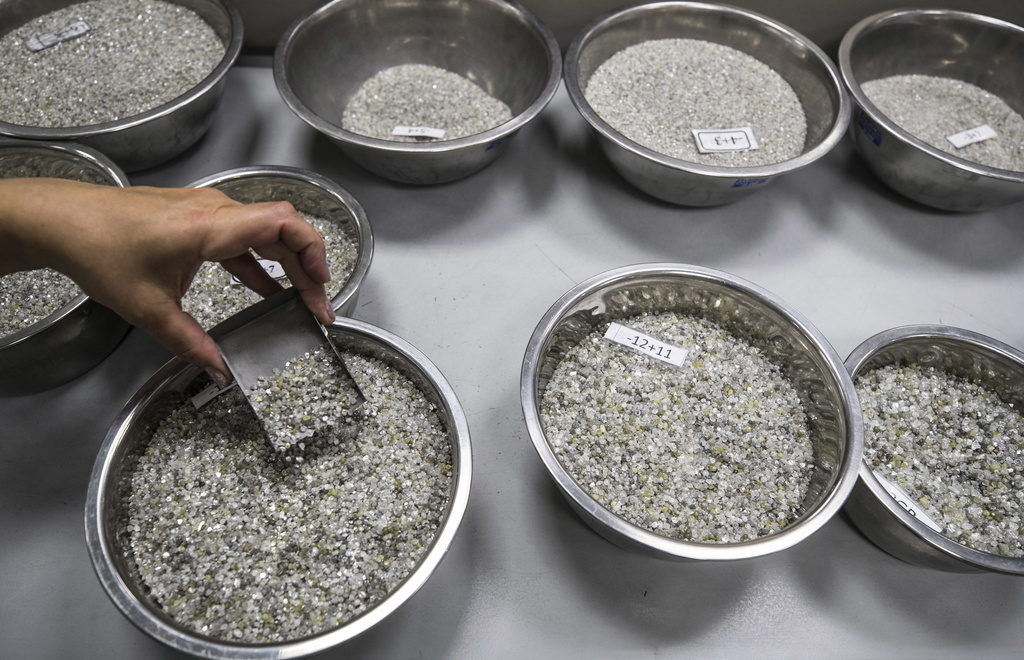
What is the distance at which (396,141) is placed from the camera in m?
1.48

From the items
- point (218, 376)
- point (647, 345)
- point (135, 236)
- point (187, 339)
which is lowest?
point (647, 345)

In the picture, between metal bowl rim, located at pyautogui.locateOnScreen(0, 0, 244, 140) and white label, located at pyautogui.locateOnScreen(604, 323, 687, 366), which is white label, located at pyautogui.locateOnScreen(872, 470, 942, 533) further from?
metal bowl rim, located at pyautogui.locateOnScreen(0, 0, 244, 140)

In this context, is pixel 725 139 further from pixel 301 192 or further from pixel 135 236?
pixel 135 236

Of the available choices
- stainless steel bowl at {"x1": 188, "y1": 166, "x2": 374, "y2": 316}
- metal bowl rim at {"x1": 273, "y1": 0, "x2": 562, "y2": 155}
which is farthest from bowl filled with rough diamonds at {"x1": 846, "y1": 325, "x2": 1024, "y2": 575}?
stainless steel bowl at {"x1": 188, "y1": 166, "x2": 374, "y2": 316}

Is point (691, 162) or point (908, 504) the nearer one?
point (908, 504)

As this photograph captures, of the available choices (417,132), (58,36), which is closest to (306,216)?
(417,132)

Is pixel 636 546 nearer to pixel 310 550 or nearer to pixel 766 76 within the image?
pixel 310 550

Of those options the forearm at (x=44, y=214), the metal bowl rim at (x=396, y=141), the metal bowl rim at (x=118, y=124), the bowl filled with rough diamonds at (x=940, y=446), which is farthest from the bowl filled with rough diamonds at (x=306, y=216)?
the bowl filled with rough diamonds at (x=940, y=446)

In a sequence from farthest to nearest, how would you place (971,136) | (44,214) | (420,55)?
1. (420,55)
2. (971,136)
3. (44,214)

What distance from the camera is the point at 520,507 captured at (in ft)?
4.16

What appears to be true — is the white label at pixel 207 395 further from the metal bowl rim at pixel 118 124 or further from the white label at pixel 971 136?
the white label at pixel 971 136

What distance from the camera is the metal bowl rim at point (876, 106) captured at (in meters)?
1.51

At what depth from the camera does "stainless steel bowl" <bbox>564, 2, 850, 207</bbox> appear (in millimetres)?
1478

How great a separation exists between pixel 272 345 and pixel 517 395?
527 mm
